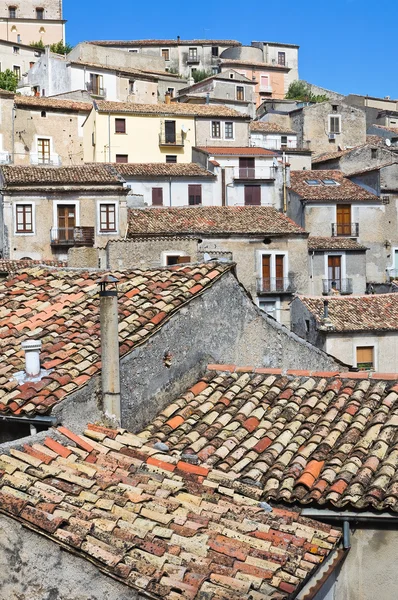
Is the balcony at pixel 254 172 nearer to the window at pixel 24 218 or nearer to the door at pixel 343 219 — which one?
the door at pixel 343 219

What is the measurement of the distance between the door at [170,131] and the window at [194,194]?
9.01 meters

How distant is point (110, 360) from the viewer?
9.95 meters

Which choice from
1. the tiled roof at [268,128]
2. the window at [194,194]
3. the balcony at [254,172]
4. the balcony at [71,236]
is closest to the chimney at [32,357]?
the balcony at [71,236]

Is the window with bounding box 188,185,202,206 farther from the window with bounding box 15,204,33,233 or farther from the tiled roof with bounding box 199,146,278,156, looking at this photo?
the window with bounding box 15,204,33,233

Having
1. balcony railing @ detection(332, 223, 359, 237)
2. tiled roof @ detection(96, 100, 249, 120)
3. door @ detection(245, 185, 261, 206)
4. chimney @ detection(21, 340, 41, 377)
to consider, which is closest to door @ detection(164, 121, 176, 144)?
tiled roof @ detection(96, 100, 249, 120)

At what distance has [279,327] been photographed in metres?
13.8

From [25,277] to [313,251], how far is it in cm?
3208

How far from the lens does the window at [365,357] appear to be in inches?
1400

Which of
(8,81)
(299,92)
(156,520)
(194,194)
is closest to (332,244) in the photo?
(194,194)

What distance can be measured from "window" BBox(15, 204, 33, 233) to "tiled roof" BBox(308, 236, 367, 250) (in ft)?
45.6

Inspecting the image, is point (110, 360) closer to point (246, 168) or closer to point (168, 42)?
point (246, 168)

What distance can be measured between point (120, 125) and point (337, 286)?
18.4 m

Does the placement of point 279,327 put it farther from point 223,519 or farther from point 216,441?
point 223,519

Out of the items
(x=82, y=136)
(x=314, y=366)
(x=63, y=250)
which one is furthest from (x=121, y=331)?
(x=82, y=136)
